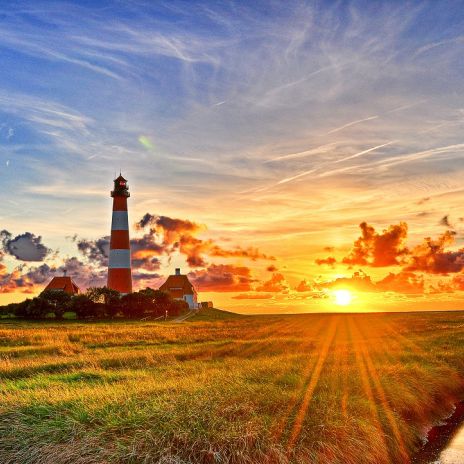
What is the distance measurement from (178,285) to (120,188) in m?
29.0

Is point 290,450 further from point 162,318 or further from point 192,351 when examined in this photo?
point 162,318

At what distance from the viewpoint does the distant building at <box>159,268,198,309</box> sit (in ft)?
332

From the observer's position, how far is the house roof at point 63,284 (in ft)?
312

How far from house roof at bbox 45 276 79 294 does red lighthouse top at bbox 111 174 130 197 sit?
2388cm

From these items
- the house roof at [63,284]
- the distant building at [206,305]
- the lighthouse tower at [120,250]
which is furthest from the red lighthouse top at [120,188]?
the distant building at [206,305]

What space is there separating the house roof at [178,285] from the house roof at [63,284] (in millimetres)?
16247

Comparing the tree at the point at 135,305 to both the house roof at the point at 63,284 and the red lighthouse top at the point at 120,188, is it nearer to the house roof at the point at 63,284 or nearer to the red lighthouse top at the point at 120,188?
Result: the red lighthouse top at the point at 120,188

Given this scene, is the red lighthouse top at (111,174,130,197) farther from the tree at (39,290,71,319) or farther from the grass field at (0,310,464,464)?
the grass field at (0,310,464,464)

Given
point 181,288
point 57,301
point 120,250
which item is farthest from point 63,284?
point 120,250

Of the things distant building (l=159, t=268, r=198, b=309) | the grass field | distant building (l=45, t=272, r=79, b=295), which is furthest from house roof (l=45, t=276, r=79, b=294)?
the grass field

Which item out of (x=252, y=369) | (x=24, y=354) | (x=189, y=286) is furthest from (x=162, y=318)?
(x=252, y=369)

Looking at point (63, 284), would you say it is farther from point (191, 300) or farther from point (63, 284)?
point (191, 300)

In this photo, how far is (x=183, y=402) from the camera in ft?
41.8

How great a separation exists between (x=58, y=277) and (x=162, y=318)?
29.9 m
